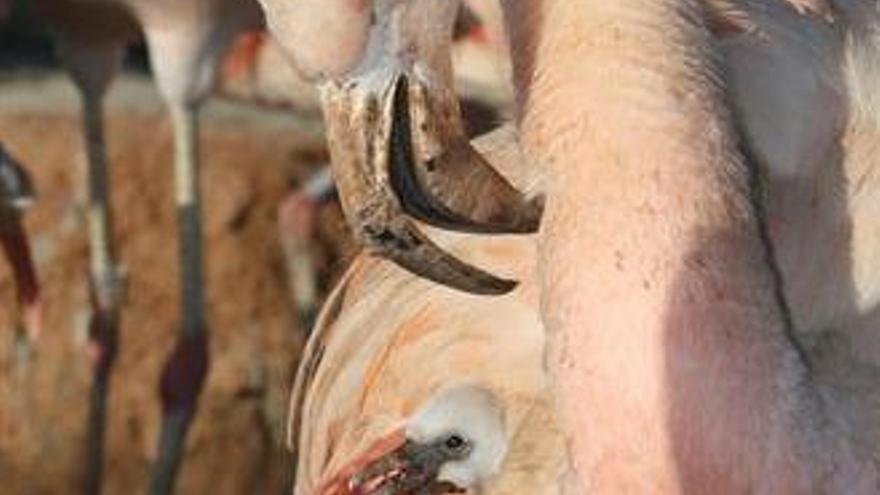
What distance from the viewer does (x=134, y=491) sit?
20.5 feet

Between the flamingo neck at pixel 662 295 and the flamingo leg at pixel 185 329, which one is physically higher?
the flamingo neck at pixel 662 295

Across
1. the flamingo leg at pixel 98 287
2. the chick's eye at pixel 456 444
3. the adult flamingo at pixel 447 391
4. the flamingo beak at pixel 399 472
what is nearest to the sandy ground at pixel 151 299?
the flamingo leg at pixel 98 287

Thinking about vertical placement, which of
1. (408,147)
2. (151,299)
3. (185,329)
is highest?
(408,147)

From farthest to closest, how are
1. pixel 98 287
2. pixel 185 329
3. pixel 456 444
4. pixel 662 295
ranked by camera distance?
pixel 98 287, pixel 185 329, pixel 456 444, pixel 662 295

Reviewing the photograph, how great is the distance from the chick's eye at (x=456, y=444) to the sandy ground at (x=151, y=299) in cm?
300

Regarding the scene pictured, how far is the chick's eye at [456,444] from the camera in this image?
9.84 ft

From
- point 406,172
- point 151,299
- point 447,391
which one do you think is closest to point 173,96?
point 151,299

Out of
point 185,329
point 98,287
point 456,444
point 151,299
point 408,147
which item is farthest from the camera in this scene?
point 151,299

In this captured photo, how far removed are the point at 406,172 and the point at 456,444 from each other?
415mm

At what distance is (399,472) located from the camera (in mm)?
3072

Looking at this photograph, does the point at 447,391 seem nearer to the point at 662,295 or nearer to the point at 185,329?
the point at 662,295

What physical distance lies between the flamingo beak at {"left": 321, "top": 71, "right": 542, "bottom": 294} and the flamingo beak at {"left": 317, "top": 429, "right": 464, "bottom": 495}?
34cm

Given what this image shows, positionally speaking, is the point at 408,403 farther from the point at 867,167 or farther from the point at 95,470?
the point at 95,470

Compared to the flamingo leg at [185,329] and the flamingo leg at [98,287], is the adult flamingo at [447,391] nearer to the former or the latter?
the flamingo leg at [185,329]
